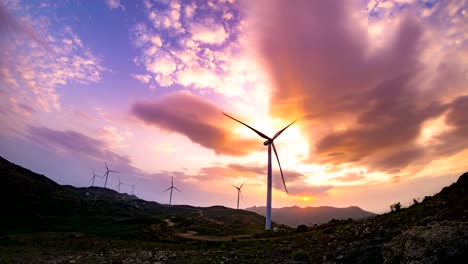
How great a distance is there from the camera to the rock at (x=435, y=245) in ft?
45.1

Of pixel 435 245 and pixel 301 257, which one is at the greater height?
pixel 435 245

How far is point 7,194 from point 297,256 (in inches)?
6736

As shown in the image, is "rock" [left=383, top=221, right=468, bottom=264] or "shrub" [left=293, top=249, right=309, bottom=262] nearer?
"rock" [left=383, top=221, right=468, bottom=264]

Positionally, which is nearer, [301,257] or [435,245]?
[435,245]

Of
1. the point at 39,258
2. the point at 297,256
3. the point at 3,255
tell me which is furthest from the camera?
the point at 3,255

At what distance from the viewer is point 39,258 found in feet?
129

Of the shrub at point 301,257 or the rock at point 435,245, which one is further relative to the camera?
the shrub at point 301,257

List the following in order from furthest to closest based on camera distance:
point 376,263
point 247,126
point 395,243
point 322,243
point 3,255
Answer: point 247,126 → point 3,255 → point 322,243 → point 376,263 → point 395,243

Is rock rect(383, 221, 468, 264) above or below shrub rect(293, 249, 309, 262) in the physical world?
above

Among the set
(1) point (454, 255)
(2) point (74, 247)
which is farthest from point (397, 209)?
(2) point (74, 247)

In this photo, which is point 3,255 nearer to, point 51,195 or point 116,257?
point 116,257

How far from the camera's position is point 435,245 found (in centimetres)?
1434

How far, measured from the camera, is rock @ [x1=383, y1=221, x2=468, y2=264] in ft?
45.1

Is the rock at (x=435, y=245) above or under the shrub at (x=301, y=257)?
above
